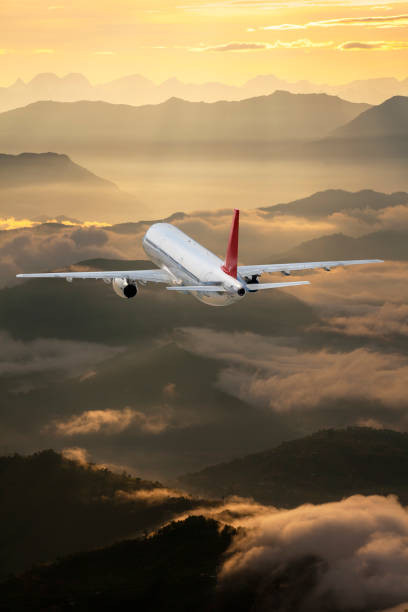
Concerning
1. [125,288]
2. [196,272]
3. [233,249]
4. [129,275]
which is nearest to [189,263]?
[196,272]

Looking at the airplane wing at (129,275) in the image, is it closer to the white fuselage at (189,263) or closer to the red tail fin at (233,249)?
the white fuselage at (189,263)

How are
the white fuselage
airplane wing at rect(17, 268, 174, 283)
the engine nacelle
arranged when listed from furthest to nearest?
the engine nacelle < airplane wing at rect(17, 268, 174, 283) < the white fuselage

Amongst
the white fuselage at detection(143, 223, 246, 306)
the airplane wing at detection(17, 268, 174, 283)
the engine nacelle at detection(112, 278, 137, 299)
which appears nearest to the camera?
the white fuselage at detection(143, 223, 246, 306)

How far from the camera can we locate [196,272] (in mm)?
103250

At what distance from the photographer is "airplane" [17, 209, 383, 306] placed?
95188 mm

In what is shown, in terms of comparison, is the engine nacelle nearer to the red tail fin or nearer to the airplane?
the airplane

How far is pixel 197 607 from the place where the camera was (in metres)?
195

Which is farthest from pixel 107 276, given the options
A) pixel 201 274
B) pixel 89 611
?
pixel 89 611

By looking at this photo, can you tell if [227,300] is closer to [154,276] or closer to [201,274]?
[201,274]

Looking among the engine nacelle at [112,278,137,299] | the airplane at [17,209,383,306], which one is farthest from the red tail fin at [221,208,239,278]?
the engine nacelle at [112,278,137,299]

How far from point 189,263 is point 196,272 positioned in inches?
122

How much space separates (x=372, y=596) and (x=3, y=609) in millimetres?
83642

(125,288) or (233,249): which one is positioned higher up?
(233,249)

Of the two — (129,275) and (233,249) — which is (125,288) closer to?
(129,275)
